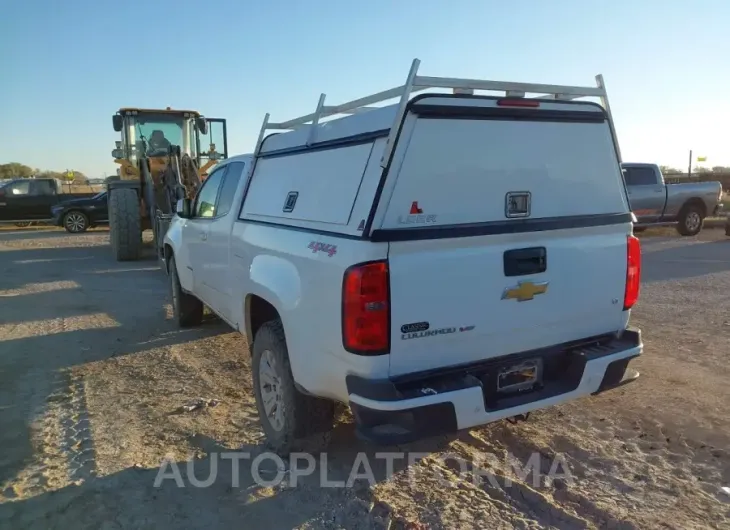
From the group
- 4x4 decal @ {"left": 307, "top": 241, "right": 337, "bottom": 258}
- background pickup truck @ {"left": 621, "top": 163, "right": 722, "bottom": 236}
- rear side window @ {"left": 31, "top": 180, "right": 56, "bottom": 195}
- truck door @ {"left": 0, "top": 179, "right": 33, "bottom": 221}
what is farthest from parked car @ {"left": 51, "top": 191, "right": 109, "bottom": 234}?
4x4 decal @ {"left": 307, "top": 241, "right": 337, "bottom": 258}

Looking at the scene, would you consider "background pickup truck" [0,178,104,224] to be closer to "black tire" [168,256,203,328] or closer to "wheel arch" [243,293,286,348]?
"black tire" [168,256,203,328]

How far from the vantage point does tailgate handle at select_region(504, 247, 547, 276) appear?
340 cm

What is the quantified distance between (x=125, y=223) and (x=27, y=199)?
12.9 m

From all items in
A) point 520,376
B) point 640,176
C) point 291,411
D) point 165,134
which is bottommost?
point 291,411

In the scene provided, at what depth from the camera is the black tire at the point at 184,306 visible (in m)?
7.27

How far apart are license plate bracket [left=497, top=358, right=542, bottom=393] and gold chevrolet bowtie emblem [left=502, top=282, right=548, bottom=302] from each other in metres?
0.40

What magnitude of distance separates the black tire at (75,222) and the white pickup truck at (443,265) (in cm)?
1904

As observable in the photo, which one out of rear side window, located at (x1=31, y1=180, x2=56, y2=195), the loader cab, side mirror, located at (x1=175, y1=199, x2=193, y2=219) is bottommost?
side mirror, located at (x1=175, y1=199, x2=193, y2=219)

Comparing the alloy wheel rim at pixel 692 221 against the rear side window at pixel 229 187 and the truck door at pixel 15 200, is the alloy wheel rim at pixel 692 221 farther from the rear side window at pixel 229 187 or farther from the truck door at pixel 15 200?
the truck door at pixel 15 200

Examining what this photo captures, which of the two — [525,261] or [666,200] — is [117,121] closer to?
[525,261]

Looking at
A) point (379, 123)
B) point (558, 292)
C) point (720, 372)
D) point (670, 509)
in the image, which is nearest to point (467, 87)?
point (379, 123)

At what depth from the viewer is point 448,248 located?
3.22m

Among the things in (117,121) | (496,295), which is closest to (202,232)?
(496,295)

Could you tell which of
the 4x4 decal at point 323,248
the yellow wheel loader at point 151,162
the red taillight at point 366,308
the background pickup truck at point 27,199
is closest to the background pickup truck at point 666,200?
the yellow wheel loader at point 151,162
